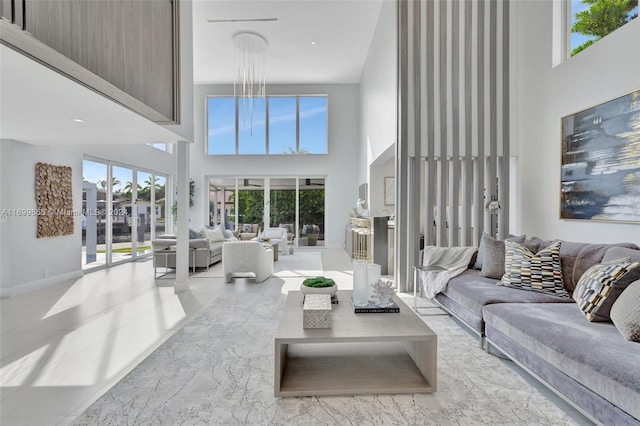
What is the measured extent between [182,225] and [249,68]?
5660 millimetres

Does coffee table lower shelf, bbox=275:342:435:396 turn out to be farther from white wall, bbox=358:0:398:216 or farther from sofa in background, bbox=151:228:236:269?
sofa in background, bbox=151:228:236:269

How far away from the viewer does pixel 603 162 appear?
10.1ft

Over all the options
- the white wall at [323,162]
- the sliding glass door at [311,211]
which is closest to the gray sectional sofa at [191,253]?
the sliding glass door at [311,211]

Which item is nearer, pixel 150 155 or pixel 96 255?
pixel 96 255

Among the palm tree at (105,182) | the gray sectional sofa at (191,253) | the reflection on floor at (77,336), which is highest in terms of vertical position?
the palm tree at (105,182)

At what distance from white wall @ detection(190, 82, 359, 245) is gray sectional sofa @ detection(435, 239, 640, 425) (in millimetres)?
7060

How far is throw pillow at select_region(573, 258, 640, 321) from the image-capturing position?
211 cm

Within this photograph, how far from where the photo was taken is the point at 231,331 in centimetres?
313

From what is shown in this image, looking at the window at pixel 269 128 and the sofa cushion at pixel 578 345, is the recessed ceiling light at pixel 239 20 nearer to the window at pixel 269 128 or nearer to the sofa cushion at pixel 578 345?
the window at pixel 269 128

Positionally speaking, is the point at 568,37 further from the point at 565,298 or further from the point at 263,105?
the point at 263,105

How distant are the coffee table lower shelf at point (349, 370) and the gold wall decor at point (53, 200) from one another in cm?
481

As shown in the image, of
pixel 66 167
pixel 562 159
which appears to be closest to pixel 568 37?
pixel 562 159

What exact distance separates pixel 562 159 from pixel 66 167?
7.15 metres

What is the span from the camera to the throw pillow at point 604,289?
2.11 m
